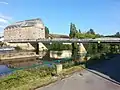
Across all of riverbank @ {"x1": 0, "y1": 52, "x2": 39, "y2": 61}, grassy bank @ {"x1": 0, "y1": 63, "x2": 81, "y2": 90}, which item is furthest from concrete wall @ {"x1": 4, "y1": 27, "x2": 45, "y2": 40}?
grassy bank @ {"x1": 0, "y1": 63, "x2": 81, "y2": 90}

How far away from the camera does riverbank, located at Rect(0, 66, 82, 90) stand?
53.5 ft

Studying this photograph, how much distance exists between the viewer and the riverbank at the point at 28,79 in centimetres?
1632

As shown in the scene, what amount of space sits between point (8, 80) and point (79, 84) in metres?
6.57

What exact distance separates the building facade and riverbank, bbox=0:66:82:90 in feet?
277

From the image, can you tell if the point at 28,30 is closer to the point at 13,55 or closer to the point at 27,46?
the point at 27,46

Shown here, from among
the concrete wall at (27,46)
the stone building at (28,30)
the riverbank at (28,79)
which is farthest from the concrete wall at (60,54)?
the riverbank at (28,79)

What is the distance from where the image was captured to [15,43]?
89375 mm

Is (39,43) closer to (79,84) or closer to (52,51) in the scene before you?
(52,51)

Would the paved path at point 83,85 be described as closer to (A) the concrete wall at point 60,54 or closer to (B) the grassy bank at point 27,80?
(B) the grassy bank at point 27,80

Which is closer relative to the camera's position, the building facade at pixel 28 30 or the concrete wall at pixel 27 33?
the concrete wall at pixel 27 33

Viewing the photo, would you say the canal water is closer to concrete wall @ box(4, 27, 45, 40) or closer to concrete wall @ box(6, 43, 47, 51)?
concrete wall @ box(6, 43, 47, 51)

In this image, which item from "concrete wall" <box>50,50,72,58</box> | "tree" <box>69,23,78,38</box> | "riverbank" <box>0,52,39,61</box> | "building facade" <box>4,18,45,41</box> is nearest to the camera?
"riverbank" <box>0,52,39,61</box>

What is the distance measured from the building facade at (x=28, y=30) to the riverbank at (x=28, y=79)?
277 ft

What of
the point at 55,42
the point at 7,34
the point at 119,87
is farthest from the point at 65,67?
the point at 7,34
